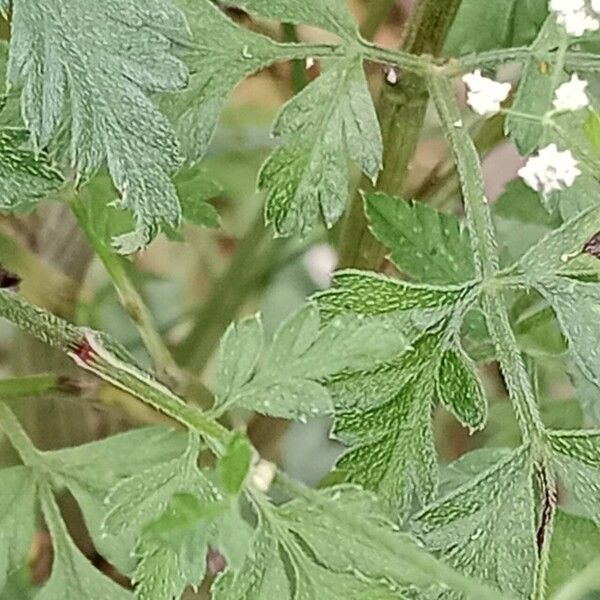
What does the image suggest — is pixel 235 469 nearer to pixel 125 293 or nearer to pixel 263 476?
pixel 263 476

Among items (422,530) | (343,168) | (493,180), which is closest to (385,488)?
(422,530)

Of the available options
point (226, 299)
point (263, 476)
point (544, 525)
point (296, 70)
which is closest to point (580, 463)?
point (544, 525)

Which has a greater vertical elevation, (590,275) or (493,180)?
(493,180)

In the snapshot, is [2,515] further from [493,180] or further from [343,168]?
[493,180]

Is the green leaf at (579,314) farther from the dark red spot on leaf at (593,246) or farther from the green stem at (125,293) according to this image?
the green stem at (125,293)

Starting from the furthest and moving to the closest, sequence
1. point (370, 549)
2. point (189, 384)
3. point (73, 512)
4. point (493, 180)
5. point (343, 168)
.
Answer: point (493, 180)
point (73, 512)
point (189, 384)
point (343, 168)
point (370, 549)

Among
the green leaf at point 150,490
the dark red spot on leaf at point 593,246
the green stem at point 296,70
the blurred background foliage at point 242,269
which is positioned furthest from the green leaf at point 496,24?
the green leaf at point 150,490
